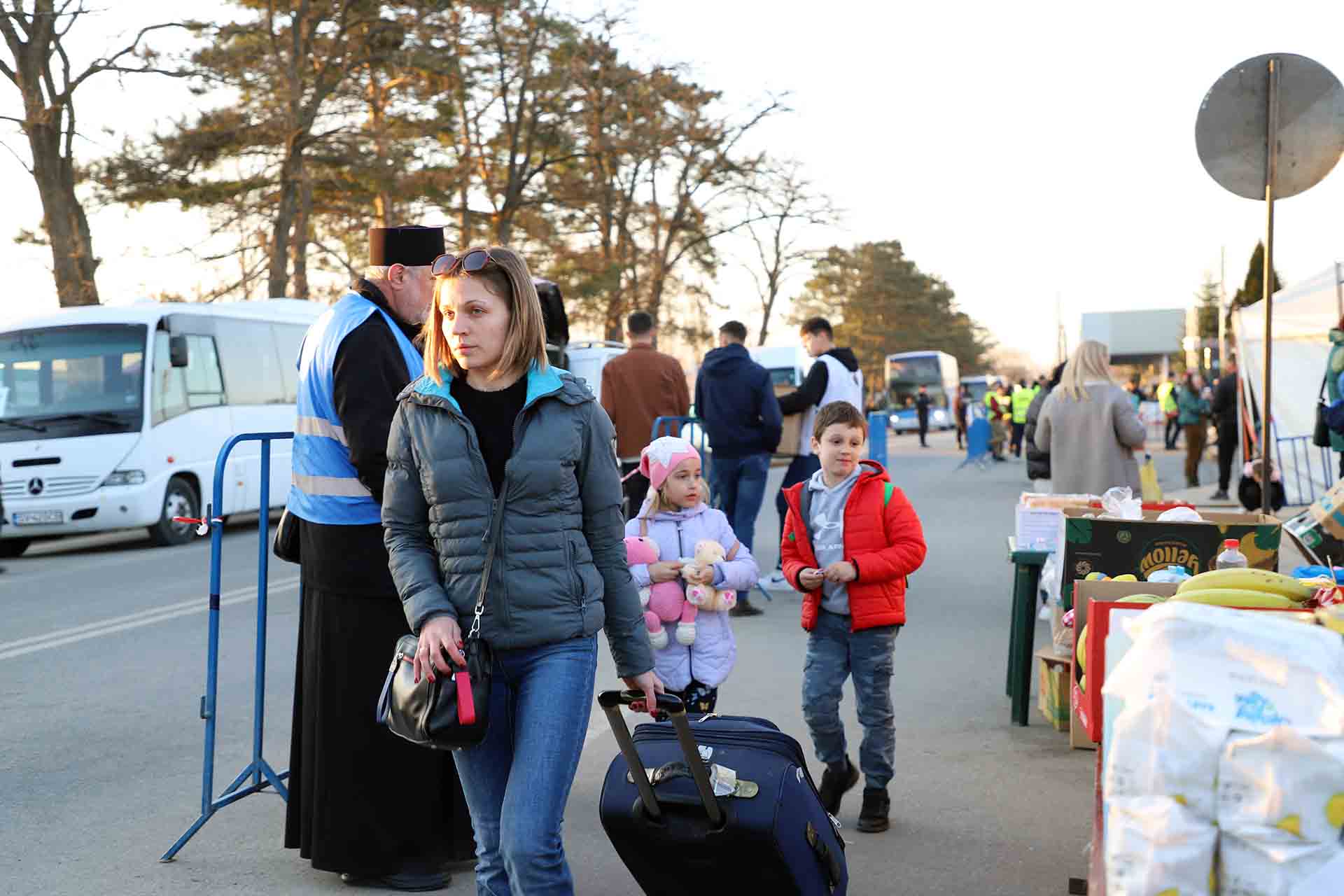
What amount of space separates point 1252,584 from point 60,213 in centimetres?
2332

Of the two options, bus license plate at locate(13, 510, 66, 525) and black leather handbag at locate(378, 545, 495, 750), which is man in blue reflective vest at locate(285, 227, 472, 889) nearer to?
black leather handbag at locate(378, 545, 495, 750)

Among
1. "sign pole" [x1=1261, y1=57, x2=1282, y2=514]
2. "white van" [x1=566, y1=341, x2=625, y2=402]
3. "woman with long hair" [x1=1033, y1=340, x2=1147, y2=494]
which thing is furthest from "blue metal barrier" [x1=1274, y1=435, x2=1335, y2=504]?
"sign pole" [x1=1261, y1=57, x2=1282, y2=514]

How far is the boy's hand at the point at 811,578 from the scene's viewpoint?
15.9ft

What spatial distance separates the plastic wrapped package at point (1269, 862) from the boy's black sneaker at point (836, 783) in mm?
2676

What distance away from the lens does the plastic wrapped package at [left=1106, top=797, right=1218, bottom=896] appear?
7.74 feet

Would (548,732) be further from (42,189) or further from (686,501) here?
(42,189)

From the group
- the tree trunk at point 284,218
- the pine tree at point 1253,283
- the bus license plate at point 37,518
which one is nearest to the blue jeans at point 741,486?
the bus license plate at point 37,518

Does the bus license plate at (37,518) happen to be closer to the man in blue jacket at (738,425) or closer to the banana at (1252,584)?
the man in blue jacket at (738,425)

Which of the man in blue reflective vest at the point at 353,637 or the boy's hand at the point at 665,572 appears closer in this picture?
the man in blue reflective vest at the point at 353,637

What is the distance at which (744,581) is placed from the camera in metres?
4.94

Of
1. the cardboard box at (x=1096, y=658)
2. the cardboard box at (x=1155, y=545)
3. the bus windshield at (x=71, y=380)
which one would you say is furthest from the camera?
the bus windshield at (x=71, y=380)

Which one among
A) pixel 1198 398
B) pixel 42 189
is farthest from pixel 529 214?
pixel 1198 398

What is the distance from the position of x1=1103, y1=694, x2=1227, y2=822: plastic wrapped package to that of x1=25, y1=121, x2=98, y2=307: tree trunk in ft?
76.8

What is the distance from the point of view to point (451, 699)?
3.12 m
